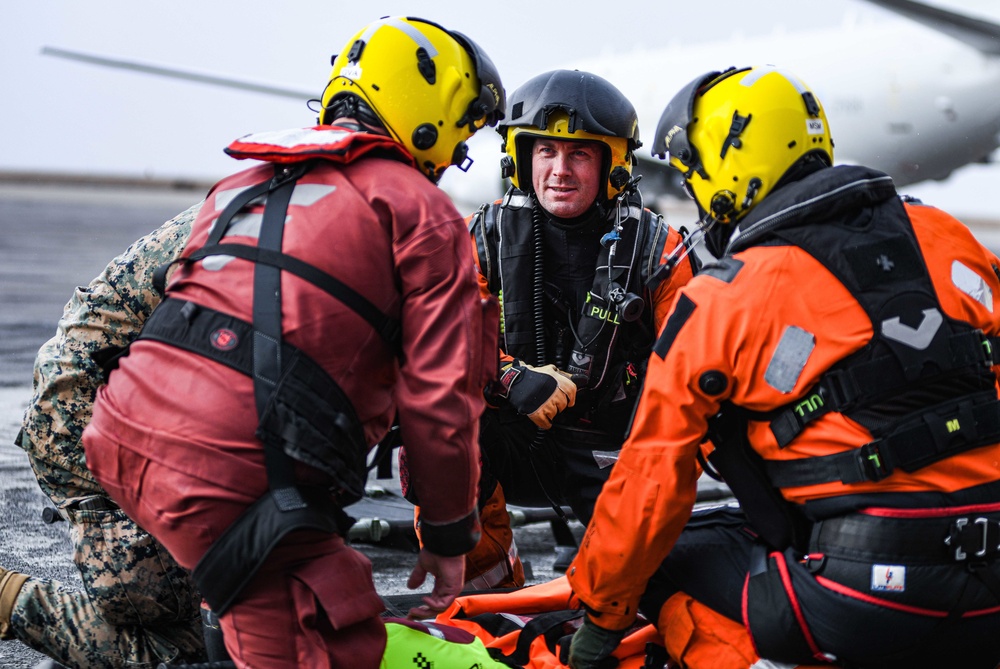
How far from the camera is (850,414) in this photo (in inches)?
95.3

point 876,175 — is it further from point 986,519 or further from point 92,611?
point 92,611

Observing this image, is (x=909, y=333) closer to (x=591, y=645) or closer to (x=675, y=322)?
(x=675, y=322)

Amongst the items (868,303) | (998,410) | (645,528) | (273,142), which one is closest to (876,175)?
(868,303)

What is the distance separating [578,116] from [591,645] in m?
1.96

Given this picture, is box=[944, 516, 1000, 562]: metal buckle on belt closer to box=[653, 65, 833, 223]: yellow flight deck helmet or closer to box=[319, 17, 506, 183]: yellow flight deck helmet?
box=[653, 65, 833, 223]: yellow flight deck helmet

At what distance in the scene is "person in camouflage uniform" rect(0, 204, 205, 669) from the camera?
3.01 metres

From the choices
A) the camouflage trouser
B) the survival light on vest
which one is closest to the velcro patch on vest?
the survival light on vest

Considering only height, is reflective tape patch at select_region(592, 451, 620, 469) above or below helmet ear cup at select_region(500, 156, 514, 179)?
below

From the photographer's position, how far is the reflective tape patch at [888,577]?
2393mm

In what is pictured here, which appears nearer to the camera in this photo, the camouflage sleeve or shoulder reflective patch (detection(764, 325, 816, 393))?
shoulder reflective patch (detection(764, 325, 816, 393))

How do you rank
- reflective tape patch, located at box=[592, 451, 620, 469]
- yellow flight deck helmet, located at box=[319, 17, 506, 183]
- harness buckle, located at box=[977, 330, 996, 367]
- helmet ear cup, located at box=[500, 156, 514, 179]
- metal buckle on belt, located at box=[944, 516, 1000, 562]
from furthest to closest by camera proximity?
helmet ear cup, located at box=[500, 156, 514, 179]
reflective tape patch, located at box=[592, 451, 620, 469]
yellow flight deck helmet, located at box=[319, 17, 506, 183]
harness buckle, located at box=[977, 330, 996, 367]
metal buckle on belt, located at box=[944, 516, 1000, 562]

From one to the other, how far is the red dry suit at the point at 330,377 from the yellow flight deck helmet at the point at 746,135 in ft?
2.60

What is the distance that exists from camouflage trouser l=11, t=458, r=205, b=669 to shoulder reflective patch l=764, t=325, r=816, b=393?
179cm

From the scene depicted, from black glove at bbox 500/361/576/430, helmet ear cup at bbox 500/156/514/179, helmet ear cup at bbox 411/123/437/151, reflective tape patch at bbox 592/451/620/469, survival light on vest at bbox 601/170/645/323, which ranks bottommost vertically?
reflective tape patch at bbox 592/451/620/469
